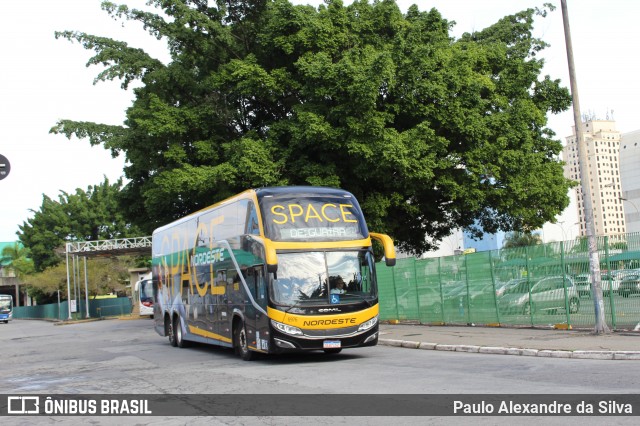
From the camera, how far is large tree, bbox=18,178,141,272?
278ft

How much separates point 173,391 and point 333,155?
17511mm

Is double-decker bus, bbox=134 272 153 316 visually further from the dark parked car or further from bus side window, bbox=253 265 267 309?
the dark parked car

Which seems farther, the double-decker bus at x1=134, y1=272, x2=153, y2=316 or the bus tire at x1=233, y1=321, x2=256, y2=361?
A: the double-decker bus at x1=134, y1=272, x2=153, y2=316

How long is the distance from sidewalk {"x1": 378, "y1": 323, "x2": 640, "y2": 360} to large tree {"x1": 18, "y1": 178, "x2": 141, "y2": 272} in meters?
67.9

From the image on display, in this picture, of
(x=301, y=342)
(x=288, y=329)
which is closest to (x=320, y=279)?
(x=288, y=329)

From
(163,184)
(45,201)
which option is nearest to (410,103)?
(163,184)

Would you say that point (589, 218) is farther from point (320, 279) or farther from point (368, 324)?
point (320, 279)

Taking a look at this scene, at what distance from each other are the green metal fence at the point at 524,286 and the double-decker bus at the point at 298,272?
5.72m

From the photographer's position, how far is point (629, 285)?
1673 cm

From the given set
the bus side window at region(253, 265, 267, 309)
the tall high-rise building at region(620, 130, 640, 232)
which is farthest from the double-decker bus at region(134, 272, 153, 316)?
the tall high-rise building at region(620, 130, 640, 232)

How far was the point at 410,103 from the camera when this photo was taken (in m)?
27.6

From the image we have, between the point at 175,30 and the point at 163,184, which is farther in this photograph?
the point at 175,30

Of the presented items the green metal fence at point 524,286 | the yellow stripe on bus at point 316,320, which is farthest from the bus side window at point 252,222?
the green metal fence at point 524,286
